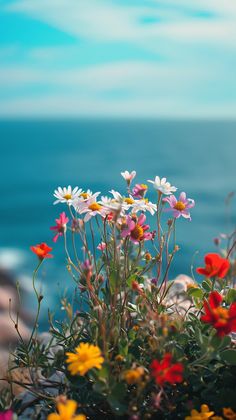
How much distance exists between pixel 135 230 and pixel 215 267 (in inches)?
18.8

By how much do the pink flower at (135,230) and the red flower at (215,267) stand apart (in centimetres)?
38

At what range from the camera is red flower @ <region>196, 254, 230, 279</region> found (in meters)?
1.85

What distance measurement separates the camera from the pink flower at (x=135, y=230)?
7.11 ft

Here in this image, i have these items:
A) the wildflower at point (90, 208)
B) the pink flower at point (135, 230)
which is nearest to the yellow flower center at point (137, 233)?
the pink flower at point (135, 230)

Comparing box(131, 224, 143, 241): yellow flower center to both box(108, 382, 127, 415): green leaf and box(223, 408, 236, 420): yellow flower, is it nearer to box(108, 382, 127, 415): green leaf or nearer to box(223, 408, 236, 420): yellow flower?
box(108, 382, 127, 415): green leaf

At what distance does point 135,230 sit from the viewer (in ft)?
7.42

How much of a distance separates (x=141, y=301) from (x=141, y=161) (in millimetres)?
67423

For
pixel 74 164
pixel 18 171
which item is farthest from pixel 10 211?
pixel 74 164

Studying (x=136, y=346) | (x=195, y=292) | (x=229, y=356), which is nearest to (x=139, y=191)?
(x=195, y=292)

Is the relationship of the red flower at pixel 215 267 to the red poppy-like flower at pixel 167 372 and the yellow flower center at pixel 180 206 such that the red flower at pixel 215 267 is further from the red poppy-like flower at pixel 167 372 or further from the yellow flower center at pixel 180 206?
the yellow flower center at pixel 180 206

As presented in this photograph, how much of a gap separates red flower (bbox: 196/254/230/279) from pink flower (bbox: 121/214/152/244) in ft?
1.25

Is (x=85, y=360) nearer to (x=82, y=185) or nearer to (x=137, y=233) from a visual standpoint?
(x=137, y=233)

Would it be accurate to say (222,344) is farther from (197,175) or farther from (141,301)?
(197,175)

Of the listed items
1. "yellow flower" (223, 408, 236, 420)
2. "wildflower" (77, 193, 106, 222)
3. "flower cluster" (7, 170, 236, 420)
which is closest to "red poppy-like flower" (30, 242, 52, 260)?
"flower cluster" (7, 170, 236, 420)
